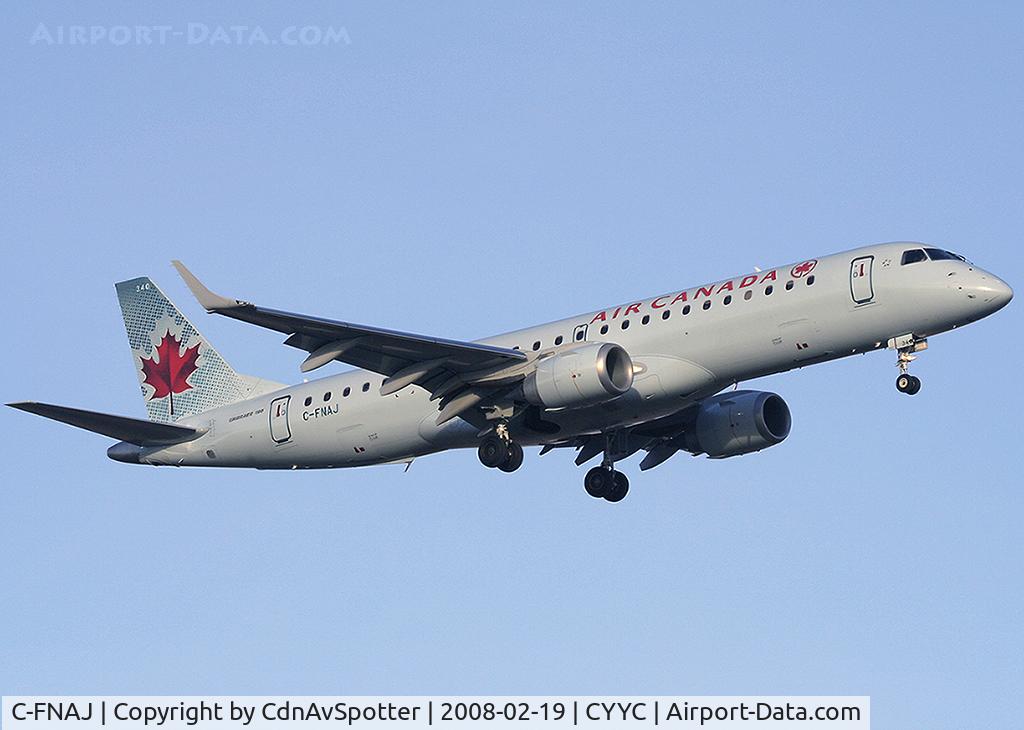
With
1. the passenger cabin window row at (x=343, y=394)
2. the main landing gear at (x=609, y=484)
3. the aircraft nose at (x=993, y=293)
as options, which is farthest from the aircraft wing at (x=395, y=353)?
the aircraft nose at (x=993, y=293)

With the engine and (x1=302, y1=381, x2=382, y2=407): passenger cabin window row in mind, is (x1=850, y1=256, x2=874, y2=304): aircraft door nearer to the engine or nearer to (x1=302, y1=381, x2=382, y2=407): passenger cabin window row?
the engine

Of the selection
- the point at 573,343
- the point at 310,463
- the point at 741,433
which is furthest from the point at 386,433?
the point at 741,433

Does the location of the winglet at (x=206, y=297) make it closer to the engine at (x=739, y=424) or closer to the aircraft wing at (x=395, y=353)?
the aircraft wing at (x=395, y=353)

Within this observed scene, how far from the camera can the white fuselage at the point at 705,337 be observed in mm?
37875

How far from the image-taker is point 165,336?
49.7 metres

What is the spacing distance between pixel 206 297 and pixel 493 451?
865cm

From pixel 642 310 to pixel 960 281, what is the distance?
728 cm

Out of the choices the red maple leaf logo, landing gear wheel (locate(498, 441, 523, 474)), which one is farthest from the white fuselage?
the red maple leaf logo

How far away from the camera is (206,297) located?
36219 mm

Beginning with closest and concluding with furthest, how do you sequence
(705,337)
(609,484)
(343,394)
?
1. (705,337)
2. (343,394)
3. (609,484)

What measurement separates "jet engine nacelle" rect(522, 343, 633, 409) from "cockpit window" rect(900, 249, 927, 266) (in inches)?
254

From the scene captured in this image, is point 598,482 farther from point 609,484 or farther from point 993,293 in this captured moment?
point 993,293

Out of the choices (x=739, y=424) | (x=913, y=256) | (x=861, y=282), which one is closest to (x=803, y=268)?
(x=861, y=282)

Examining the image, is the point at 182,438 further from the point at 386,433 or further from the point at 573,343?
the point at 573,343
